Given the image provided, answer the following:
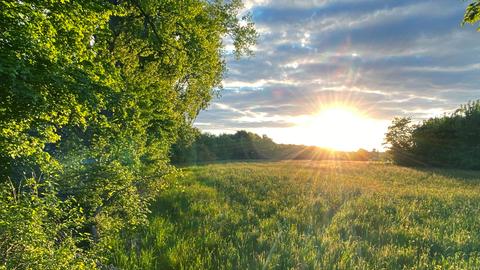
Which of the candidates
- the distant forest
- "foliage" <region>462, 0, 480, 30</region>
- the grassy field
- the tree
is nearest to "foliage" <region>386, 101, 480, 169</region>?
the tree

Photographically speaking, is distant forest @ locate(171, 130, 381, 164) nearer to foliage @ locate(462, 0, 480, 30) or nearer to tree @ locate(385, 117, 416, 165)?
tree @ locate(385, 117, 416, 165)

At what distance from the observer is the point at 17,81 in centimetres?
474

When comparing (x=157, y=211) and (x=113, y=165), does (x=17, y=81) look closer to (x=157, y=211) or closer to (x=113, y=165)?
(x=113, y=165)

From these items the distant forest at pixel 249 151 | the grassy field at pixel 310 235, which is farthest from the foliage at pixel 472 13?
the distant forest at pixel 249 151

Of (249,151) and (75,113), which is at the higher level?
(249,151)

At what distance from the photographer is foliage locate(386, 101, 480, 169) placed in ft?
132

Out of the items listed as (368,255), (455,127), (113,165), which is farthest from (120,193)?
(455,127)

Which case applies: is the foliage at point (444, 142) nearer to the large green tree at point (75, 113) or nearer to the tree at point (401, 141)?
the tree at point (401, 141)

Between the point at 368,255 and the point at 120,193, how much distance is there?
601 cm

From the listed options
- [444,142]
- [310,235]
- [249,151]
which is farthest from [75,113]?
[249,151]

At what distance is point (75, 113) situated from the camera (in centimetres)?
627

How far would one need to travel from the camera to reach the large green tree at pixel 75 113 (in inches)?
193

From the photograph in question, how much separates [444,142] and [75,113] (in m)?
47.1

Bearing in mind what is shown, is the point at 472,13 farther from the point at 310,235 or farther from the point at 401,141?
the point at 401,141
